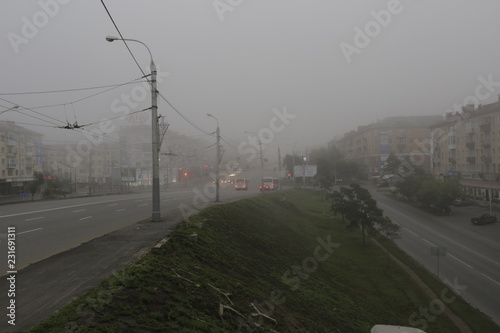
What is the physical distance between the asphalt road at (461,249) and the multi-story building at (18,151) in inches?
2186

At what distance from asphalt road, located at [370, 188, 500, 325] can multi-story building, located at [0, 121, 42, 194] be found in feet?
182

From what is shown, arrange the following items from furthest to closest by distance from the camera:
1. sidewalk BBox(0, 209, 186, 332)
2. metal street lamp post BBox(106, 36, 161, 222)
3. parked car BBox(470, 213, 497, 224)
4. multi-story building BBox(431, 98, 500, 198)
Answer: multi-story building BBox(431, 98, 500, 198)
parked car BBox(470, 213, 497, 224)
metal street lamp post BBox(106, 36, 161, 222)
sidewalk BBox(0, 209, 186, 332)

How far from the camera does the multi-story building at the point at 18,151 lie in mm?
57656

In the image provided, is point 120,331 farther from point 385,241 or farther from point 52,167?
point 52,167

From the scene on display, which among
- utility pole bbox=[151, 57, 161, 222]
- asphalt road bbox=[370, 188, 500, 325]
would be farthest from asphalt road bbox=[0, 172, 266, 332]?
asphalt road bbox=[370, 188, 500, 325]

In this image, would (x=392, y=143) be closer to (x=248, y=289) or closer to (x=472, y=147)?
(x=472, y=147)

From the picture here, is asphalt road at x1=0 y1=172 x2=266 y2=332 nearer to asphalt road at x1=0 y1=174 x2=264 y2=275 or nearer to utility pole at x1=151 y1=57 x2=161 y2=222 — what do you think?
asphalt road at x1=0 y1=174 x2=264 y2=275

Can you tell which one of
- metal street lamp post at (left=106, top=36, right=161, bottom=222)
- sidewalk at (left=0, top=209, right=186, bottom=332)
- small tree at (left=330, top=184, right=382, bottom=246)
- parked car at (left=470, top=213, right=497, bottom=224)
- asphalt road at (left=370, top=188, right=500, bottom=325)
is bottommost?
asphalt road at (left=370, top=188, right=500, bottom=325)

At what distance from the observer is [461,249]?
2914 cm

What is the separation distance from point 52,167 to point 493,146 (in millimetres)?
100341

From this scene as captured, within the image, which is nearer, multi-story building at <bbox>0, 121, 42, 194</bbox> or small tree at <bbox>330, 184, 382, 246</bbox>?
small tree at <bbox>330, 184, 382, 246</bbox>

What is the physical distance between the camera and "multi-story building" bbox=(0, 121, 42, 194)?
189 ft

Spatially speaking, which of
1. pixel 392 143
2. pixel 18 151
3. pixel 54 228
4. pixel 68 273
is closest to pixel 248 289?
pixel 68 273

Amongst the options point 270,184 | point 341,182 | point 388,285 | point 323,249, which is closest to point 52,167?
point 270,184
